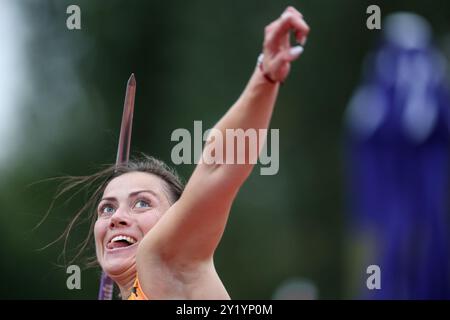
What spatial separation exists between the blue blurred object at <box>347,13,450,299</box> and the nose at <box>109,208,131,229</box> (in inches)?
190

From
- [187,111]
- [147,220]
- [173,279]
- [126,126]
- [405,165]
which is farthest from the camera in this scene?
[187,111]

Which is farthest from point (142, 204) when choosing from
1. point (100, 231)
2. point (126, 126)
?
point (126, 126)

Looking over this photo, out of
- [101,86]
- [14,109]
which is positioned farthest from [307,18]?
[14,109]

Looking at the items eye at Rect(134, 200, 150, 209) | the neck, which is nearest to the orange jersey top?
the neck

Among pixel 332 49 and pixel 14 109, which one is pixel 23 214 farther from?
pixel 332 49

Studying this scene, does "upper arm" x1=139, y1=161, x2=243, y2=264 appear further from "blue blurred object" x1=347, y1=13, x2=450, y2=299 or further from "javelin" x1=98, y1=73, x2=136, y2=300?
"blue blurred object" x1=347, y1=13, x2=450, y2=299

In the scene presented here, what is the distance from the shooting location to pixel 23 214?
31.3ft

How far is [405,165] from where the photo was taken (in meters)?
9.50

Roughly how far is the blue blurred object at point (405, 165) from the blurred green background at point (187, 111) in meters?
0.74

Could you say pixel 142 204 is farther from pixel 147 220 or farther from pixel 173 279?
pixel 173 279

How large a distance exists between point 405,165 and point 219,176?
6.66 m

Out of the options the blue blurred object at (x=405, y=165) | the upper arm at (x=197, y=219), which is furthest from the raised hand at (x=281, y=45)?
the blue blurred object at (x=405, y=165)

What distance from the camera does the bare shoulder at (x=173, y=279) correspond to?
3.21m

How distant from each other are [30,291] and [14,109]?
2.08 m
